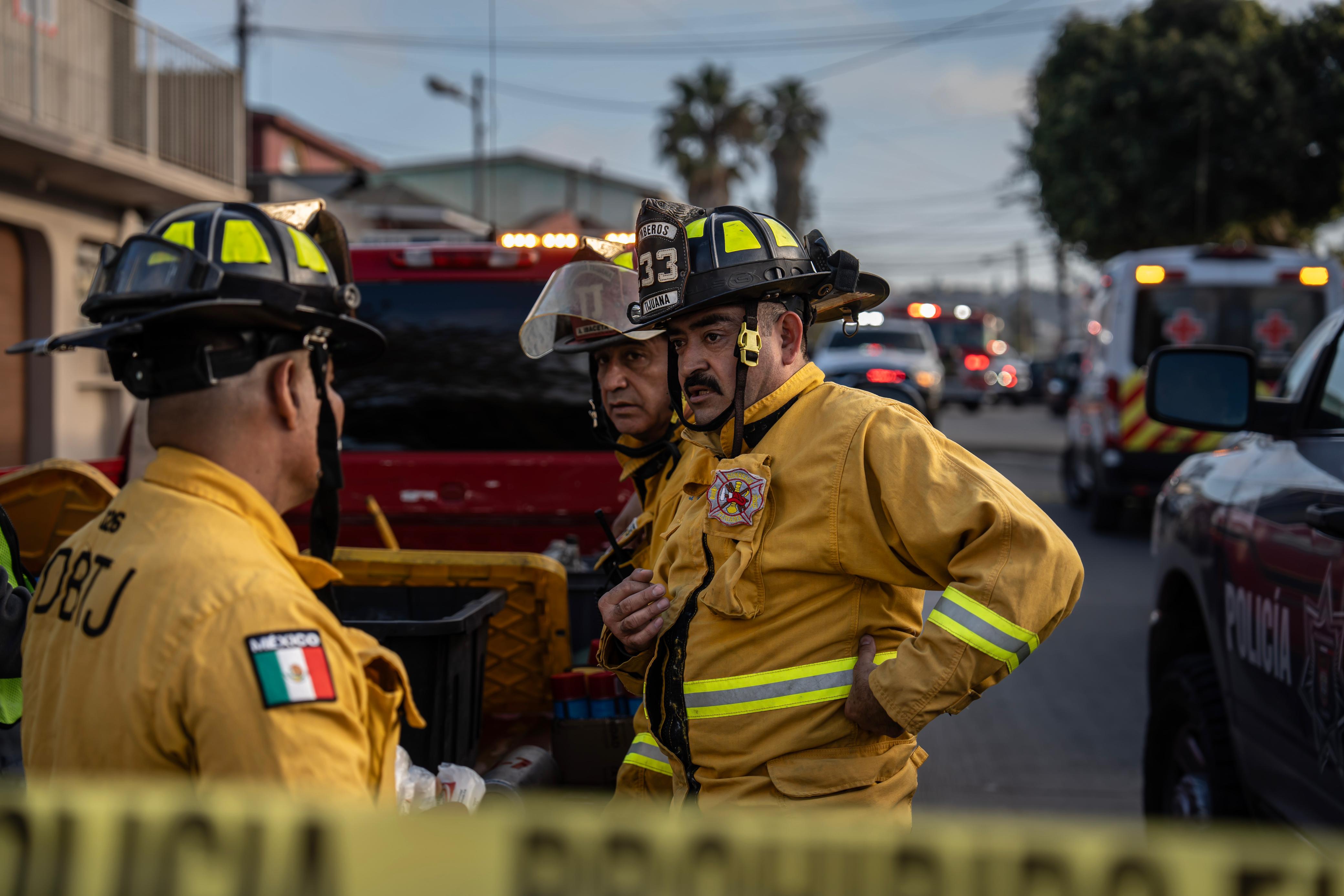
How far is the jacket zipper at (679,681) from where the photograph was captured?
222 centimetres

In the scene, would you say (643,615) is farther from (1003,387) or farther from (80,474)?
(1003,387)

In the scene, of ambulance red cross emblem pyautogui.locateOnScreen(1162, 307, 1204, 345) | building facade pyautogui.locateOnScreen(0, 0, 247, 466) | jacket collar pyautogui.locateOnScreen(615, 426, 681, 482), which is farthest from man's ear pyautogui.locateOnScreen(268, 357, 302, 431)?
building facade pyautogui.locateOnScreen(0, 0, 247, 466)

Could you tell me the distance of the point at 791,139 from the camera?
44938 millimetres

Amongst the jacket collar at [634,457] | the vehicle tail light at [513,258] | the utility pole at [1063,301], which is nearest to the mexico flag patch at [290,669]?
the jacket collar at [634,457]

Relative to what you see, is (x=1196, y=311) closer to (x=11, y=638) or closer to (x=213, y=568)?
(x=11, y=638)

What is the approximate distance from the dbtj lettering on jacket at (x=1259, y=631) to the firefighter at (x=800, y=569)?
48.2 inches

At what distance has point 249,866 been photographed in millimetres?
962

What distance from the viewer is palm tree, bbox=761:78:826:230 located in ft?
147

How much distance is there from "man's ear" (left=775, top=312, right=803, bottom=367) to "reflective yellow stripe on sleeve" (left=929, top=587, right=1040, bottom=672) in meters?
Result: 0.60

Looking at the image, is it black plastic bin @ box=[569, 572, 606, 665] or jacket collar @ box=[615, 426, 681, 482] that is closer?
jacket collar @ box=[615, 426, 681, 482]

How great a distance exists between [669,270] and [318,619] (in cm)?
116

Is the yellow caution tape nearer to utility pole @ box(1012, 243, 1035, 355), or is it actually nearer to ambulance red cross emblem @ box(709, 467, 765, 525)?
ambulance red cross emblem @ box(709, 467, 765, 525)

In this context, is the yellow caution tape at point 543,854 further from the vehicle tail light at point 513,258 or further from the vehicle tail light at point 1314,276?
the vehicle tail light at point 1314,276

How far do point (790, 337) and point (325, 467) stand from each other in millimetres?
950
